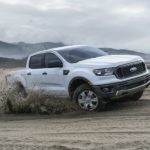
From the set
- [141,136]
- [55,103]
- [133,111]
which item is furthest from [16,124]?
[141,136]

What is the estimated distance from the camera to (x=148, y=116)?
1172cm

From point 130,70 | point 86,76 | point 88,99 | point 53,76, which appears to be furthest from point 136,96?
point 53,76

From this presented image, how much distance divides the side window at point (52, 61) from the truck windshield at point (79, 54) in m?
0.19

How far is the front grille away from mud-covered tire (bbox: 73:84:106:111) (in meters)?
0.78

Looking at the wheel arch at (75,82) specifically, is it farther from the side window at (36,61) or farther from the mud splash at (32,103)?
the side window at (36,61)

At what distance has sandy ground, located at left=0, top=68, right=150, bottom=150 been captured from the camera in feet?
29.9

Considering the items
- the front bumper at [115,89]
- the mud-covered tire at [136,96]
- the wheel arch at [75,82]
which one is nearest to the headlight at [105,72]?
the front bumper at [115,89]

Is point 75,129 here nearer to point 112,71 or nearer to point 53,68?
point 112,71

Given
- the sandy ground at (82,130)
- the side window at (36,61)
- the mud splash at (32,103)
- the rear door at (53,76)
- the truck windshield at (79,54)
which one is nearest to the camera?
the sandy ground at (82,130)

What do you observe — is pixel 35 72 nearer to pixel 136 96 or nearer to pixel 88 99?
pixel 88 99

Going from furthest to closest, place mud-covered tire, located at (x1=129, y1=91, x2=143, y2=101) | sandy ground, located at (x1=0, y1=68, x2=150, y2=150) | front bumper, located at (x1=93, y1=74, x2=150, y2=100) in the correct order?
mud-covered tire, located at (x1=129, y1=91, x2=143, y2=101) → front bumper, located at (x1=93, y1=74, x2=150, y2=100) → sandy ground, located at (x1=0, y1=68, x2=150, y2=150)

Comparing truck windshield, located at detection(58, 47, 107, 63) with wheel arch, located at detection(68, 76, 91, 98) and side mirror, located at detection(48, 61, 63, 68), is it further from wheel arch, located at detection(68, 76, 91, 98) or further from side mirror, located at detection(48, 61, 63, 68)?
wheel arch, located at detection(68, 76, 91, 98)

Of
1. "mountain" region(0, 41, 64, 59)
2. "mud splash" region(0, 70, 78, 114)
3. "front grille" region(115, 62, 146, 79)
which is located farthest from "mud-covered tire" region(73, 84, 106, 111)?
"mountain" region(0, 41, 64, 59)

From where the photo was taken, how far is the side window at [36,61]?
1539 centimetres
